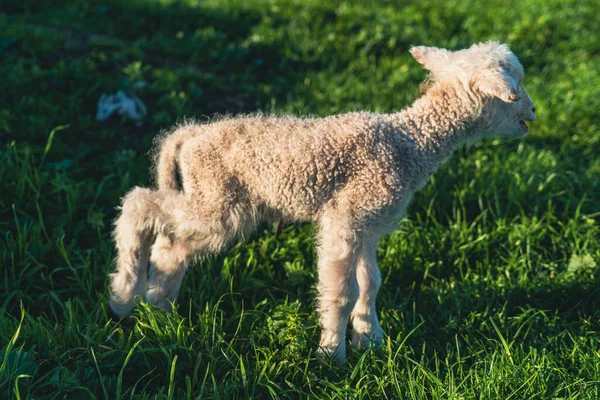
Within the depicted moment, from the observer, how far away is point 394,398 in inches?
117

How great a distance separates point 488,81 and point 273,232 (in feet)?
6.29

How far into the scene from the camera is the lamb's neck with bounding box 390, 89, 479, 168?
10.9 feet

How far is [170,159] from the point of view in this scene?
3.47 metres

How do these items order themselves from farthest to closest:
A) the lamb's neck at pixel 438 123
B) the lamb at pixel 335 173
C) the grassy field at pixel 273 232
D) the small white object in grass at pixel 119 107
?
1. the small white object in grass at pixel 119 107
2. the lamb's neck at pixel 438 123
3. the lamb at pixel 335 173
4. the grassy field at pixel 273 232

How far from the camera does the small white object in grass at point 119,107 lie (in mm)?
5172

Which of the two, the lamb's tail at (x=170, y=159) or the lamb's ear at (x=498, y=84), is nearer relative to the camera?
the lamb's ear at (x=498, y=84)

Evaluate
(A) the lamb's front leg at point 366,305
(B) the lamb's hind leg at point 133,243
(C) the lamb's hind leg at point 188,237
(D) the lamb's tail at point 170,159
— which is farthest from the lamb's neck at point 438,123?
(B) the lamb's hind leg at point 133,243

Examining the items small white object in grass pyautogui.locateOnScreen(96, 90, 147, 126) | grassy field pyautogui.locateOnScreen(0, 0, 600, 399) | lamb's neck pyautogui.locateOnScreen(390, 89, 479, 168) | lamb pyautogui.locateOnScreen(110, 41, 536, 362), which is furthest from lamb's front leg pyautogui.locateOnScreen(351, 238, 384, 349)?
small white object in grass pyautogui.locateOnScreen(96, 90, 147, 126)

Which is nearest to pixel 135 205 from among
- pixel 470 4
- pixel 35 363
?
pixel 35 363

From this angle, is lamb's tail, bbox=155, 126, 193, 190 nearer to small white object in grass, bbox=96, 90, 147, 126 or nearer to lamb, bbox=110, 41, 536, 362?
lamb, bbox=110, 41, 536, 362

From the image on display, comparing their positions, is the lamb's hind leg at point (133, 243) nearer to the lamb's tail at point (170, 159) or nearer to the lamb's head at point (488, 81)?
the lamb's tail at point (170, 159)

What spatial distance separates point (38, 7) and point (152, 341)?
5.75 meters

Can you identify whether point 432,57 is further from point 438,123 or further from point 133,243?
point 133,243

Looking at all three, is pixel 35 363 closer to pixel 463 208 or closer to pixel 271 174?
pixel 271 174
